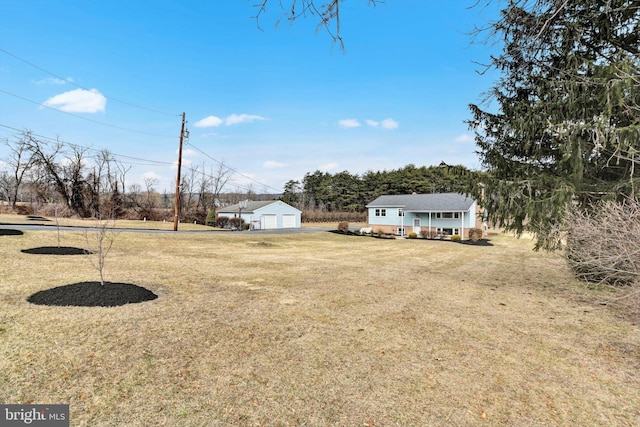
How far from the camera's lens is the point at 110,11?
10820mm

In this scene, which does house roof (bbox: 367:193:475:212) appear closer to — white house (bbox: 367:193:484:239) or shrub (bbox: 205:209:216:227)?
white house (bbox: 367:193:484:239)

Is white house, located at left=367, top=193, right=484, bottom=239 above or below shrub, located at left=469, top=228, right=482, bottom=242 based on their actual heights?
above

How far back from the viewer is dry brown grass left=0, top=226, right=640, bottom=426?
9.49 ft

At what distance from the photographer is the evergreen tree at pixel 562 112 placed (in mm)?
6160

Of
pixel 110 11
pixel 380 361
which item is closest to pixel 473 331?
pixel 380 361

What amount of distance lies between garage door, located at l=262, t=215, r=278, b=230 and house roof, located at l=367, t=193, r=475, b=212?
13331mm

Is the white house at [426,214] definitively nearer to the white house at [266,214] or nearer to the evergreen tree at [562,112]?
the white house at [266,214]

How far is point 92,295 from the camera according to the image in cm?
589

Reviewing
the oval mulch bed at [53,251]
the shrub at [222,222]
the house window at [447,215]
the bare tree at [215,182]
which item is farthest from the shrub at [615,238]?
the bare tree at [215,182]

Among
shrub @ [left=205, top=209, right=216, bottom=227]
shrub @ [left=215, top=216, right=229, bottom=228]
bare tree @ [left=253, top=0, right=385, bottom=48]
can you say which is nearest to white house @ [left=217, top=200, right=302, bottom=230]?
shrub @ [left=215, top=216, right=229, bottom=228]

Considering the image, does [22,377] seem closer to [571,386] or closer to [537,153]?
[571,386]

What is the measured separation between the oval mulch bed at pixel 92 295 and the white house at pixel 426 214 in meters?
31.1

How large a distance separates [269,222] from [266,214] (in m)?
1.17

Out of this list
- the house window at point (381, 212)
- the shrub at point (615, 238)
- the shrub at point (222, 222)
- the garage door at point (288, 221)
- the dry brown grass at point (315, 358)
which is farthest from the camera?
the garage door at point (288, 221)
